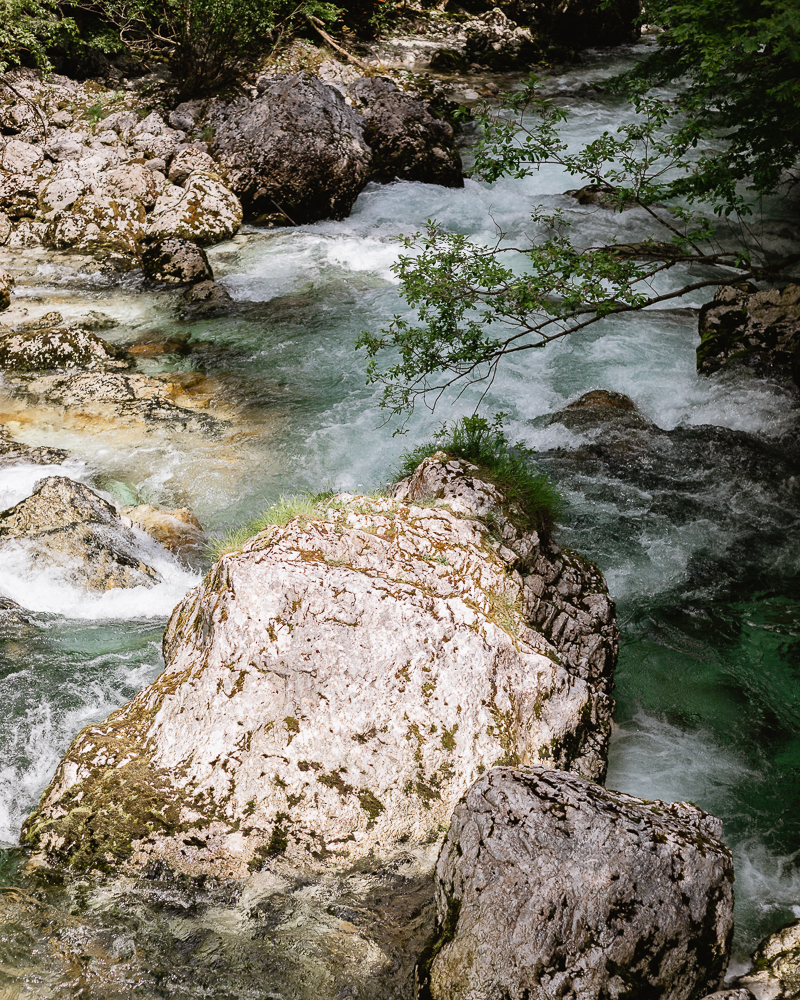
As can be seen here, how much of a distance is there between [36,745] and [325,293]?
859 cm

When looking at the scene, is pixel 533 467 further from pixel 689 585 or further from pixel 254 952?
pixel 254 952

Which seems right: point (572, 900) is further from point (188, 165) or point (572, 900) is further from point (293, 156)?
point (188, 165)

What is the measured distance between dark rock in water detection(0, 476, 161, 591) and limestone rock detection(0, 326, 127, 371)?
341 centimetres

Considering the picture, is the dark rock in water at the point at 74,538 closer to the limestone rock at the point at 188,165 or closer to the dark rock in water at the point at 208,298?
the dark rock in water at the point at 208,298

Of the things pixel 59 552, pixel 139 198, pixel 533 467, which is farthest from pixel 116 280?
pixel 533 467

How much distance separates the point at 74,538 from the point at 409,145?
475 inches

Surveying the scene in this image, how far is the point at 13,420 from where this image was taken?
8.44 metres

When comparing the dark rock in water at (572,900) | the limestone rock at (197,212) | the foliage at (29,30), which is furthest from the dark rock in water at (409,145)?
the dark rock in water at (572,900)

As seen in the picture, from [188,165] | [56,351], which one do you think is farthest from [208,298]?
[188,165]

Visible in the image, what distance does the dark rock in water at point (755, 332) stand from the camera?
362 inches

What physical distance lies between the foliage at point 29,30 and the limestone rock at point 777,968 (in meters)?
17.3

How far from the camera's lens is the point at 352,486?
7621mm

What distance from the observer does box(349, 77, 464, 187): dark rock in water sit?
15.2 m

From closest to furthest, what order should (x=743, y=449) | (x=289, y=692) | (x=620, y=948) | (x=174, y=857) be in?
(x=620, y=948) < (x=174, y=857) < (x=289, y=692) < (x=743, y=449)
